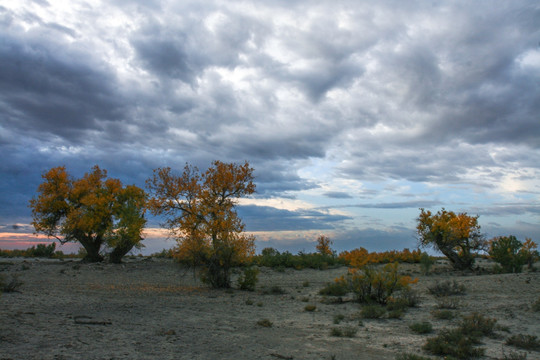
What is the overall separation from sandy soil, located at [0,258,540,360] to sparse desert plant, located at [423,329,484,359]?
11.6 inches

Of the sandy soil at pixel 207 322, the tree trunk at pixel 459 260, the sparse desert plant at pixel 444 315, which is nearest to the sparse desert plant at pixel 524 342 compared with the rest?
the sandy soil at pixel 207 322

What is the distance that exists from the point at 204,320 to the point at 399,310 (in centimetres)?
609

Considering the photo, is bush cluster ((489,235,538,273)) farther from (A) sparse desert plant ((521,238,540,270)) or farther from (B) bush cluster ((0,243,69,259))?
(B) bush cluster ((0,243,69,259))

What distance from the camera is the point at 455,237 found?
23328 mm

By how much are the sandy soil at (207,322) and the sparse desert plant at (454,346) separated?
0.97 feet

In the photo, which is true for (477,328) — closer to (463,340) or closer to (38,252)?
(463,340)

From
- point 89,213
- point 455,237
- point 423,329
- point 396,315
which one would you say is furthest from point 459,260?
point 89,213

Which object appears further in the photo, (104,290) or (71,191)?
(71,191)

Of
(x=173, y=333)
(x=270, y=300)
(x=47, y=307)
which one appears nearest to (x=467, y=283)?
(x=270, y=300)

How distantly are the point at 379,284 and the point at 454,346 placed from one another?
5784mm

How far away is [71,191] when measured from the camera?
2614cm

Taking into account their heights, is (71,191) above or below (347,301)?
above

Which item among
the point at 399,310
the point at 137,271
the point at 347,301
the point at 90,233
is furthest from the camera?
the point at 90,233

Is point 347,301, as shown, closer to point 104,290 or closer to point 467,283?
point 467,283
